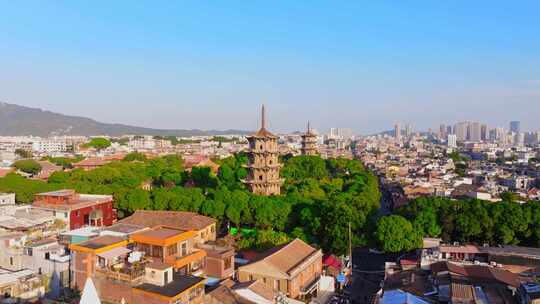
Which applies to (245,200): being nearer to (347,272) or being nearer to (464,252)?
(347,272)

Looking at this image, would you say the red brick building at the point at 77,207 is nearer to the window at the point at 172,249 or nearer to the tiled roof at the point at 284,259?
the window at the point at 172,249

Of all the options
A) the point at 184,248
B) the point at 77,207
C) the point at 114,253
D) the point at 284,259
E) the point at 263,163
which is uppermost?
the point at 263,163

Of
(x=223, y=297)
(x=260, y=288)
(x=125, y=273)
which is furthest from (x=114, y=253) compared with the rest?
(x=260, y=288)

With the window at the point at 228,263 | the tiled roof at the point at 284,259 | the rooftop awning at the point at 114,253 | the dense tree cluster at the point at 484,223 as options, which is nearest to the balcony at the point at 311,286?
the tiled roof at the point at 284,259

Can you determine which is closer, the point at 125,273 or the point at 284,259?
the point at 125,273

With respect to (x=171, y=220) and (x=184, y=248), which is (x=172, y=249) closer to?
(x=184, y=248)

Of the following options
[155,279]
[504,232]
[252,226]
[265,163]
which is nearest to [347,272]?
[252,226]

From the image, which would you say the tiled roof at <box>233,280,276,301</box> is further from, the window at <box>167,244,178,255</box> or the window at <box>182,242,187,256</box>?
the window at <box>167,244,178,255</box>
